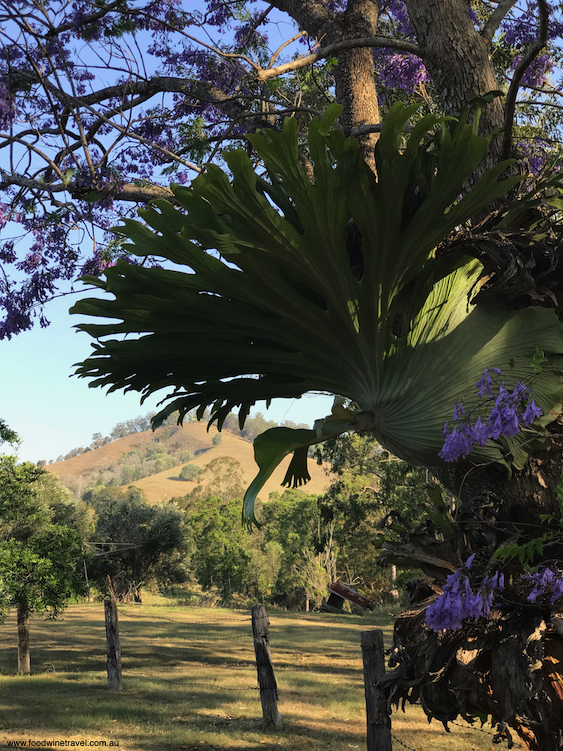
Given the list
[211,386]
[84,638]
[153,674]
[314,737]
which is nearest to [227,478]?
[84,638]

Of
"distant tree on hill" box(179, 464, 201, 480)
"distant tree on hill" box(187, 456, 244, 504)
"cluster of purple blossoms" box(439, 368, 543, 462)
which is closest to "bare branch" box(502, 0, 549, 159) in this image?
"cluster of purple blossoms" box(439, 368, 543, 462)

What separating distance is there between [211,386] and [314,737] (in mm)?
7480

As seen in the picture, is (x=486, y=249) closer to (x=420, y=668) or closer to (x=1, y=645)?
(x=420, y=668)

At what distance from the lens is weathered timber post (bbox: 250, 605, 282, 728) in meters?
9.51

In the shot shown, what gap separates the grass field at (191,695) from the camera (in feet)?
30.1

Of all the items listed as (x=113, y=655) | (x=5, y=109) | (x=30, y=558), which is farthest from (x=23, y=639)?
(x=5, y=109)

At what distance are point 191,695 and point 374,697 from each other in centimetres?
787

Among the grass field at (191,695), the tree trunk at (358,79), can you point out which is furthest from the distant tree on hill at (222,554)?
the tree trunk at (358,79)

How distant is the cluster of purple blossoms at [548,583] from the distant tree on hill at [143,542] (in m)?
29.6

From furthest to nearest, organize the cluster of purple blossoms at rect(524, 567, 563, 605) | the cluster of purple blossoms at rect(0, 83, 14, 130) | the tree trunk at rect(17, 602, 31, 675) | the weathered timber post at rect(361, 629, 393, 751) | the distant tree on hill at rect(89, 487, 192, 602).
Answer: the distant tree on hill at rect(89, 487, 192, 602)
the tree trunk at rect(17, 602, 31, 675)
the cluster of purple blossoms at rect(0, 83, 14, 130)
the weathered timber post at rect(361, 629, 393, 751)
the cluster of purple blossoms at rect(524, 567, 563, 605)

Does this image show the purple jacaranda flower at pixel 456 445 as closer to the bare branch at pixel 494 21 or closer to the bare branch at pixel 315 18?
the bare branch at pixel 494 21

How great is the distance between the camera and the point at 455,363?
11.5 ft

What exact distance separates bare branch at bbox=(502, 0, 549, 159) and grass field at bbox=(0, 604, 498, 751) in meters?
5.26

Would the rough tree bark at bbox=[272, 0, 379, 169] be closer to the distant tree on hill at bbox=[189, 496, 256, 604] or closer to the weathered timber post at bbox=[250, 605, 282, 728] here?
the weathered timber post at bbox=[250, 605, 282, 728]
